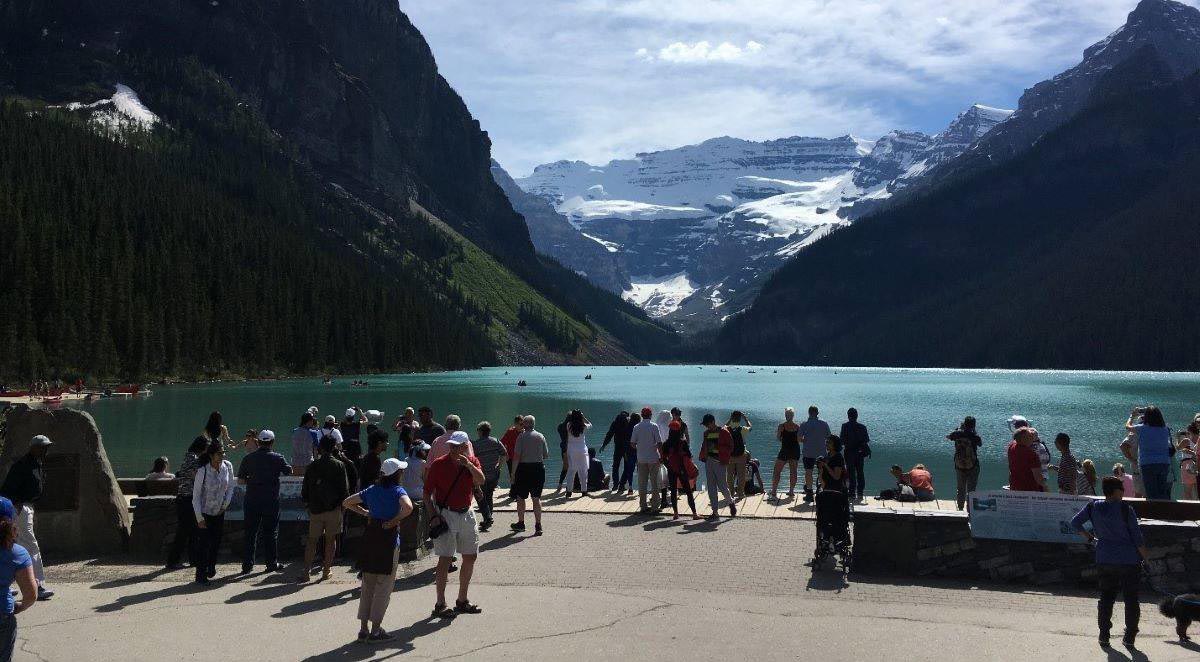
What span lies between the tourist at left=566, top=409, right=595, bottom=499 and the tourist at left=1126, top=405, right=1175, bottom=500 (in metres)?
13.5

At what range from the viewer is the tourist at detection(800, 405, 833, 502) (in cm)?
2391

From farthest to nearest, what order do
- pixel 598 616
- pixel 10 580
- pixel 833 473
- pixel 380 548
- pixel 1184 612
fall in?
1. pixel 833 473
2. pixel 598 616
3. pixel 380 548
4. pixel 1184 612
5. pixel 10 580

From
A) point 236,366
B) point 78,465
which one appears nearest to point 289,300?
point 236,366

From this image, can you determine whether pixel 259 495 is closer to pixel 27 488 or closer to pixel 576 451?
pixel 27 488

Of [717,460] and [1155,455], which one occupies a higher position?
[1155,455]

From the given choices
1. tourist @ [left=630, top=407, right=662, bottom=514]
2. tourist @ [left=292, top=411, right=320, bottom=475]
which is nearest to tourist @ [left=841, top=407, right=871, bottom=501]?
tourist @ [left=630, top=407, right=662, bottom=514]

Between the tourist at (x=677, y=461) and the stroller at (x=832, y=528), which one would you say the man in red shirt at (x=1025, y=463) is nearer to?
the stroller at (x=832, y=528)

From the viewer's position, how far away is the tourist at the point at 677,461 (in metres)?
21.5

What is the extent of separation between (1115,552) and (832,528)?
5.00 meters

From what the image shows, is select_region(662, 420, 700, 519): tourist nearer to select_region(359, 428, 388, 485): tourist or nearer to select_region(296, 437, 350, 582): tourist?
select_region(359, 428, 388, 485): tourist

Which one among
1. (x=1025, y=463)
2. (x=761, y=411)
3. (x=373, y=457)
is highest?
(x=373, y=457)

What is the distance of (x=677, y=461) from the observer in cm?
2169

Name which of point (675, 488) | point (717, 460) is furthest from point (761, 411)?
point (717, 460)

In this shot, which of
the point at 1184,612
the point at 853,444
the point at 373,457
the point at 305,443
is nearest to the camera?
the point at 1184,612
